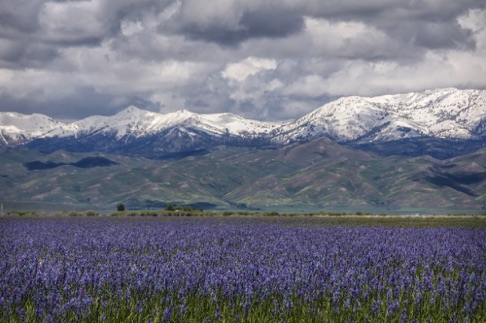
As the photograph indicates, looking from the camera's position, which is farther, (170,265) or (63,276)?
(170,265)

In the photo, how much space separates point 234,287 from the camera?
19078 millimetres

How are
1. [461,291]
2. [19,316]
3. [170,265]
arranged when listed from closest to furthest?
1. [19,316]
2. [461,291]
3. [170,265]

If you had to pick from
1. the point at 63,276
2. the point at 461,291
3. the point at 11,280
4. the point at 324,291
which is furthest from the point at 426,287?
the point at 11,280

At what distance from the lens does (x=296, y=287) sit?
20.4 m

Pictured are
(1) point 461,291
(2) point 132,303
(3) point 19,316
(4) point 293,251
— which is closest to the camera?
(3) point 19,316

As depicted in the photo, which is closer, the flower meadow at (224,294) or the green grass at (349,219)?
the flower meadow at (224,294)

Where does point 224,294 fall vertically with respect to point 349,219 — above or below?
below

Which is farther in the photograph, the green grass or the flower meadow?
the green grass

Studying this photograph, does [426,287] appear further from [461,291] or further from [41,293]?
[41,293]

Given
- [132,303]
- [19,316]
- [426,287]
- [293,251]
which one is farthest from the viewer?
[293,251]

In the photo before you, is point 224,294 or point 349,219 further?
point 349,219

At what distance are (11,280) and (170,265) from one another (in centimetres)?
487

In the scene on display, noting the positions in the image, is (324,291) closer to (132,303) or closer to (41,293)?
(132,303)

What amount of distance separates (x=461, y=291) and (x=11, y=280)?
12.3m
